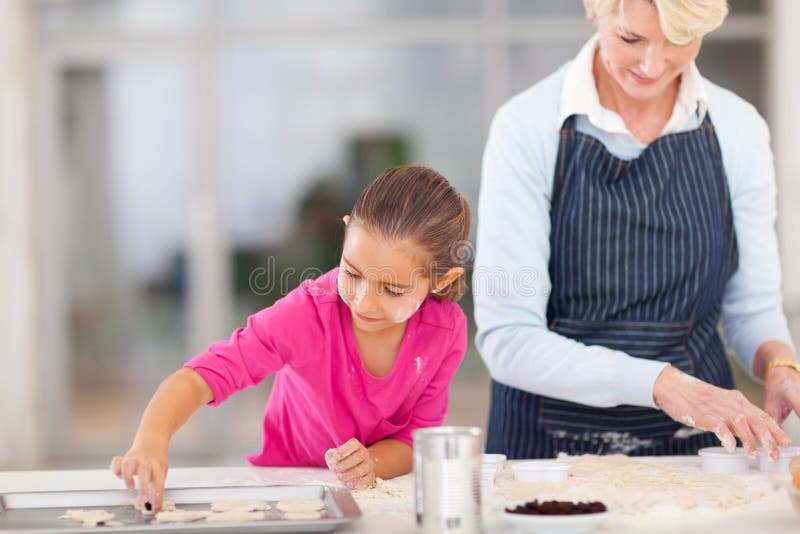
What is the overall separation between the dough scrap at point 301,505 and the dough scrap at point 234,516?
0.10 feet

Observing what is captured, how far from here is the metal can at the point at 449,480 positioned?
1.11m

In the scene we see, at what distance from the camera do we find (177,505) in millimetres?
1337

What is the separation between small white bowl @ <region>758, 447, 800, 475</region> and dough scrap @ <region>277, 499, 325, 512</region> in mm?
730

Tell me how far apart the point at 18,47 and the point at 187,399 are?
4.77 meters

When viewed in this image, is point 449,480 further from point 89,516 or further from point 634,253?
point 634,253

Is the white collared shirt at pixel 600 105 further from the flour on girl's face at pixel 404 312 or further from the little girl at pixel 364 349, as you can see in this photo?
the flour on girl's face at pixel 404 312

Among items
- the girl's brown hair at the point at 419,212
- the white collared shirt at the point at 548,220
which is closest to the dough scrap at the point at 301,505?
the girl's brown hair at the point at 419,212

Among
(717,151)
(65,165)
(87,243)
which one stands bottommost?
(87,243)

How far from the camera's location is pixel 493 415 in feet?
6.69

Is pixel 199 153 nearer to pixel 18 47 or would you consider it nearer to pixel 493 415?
pixel 18 47

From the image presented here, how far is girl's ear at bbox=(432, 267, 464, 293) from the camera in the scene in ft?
5.50

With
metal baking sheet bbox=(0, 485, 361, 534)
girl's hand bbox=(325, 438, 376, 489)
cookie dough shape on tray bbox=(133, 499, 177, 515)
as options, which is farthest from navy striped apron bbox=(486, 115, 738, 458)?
cookie dough shape on tray bbox=(133, 499, 177, 515)

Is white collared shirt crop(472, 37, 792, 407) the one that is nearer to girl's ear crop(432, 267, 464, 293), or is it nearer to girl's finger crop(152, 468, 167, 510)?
girl's ear crop(432, 267, 464, 293)

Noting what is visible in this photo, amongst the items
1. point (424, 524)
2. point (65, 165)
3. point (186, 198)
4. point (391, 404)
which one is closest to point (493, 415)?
point (391, 404)
